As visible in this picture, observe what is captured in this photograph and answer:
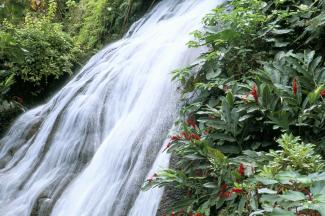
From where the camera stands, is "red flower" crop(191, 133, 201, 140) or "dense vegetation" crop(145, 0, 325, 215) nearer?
"dense vegetation" crop(145, 0, 325, 215)

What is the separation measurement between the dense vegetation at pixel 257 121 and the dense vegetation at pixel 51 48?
3867 millimetres

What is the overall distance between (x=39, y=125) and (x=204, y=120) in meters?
3.96

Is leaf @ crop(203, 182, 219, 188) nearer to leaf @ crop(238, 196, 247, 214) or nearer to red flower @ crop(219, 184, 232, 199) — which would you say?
red flower @ crop(219, 184, 232, 199)

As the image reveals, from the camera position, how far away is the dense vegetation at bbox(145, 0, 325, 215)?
7.32 ft

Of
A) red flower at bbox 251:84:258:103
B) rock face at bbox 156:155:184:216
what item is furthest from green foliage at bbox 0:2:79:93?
red flower at bbox 251:84:258:103

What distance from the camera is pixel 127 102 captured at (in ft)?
18.2

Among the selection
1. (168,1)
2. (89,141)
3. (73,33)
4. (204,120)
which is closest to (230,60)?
(204,120)

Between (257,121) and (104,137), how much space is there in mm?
2646

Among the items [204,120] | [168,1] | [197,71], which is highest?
[204,120]

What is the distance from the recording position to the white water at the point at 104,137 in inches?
161

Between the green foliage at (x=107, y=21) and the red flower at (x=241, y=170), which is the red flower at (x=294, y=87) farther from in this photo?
the green foliage at (x=107, y=21)

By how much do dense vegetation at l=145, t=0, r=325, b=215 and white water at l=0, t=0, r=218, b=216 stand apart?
0.68 m

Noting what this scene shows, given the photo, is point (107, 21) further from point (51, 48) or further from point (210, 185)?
point (210, 185)

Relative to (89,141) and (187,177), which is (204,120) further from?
(89,141)
